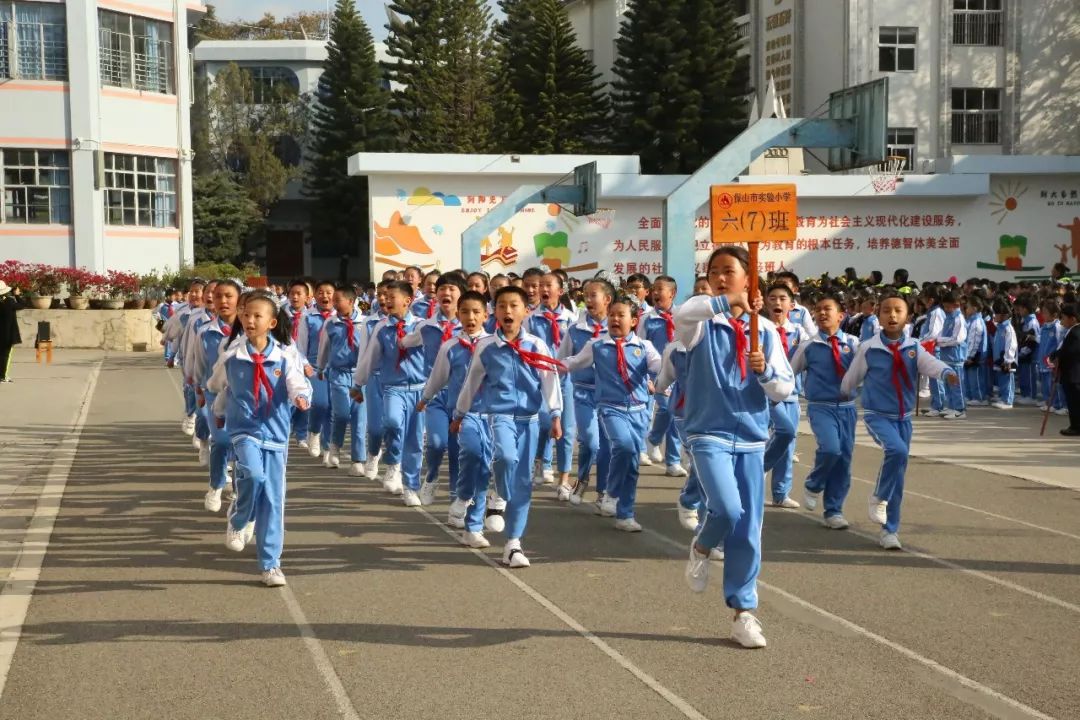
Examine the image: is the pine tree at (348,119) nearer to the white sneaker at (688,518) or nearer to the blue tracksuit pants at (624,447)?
the blue tracksuit pants at (624,447)

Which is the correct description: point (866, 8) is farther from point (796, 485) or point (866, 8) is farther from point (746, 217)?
point (746, 217)

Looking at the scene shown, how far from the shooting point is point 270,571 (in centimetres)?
903

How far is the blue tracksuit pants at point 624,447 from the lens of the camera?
1122 centimetres

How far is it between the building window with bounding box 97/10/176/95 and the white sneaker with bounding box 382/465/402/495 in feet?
114

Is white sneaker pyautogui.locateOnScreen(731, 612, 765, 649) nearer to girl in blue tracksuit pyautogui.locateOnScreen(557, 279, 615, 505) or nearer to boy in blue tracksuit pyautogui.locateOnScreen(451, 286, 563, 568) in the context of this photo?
boy in blue tracksuit pyautogui.locateOnScreen(451, 286, 563, 568)

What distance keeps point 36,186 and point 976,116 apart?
30.7 m

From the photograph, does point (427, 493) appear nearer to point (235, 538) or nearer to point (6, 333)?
point (235, 538)

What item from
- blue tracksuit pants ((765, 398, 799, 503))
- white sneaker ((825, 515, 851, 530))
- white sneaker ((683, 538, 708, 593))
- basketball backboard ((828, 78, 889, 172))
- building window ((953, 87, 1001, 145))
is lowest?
white sneaker ((825, 515, 851, 530))

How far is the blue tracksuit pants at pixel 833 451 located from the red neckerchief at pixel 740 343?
384 cm

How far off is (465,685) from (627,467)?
185 inches

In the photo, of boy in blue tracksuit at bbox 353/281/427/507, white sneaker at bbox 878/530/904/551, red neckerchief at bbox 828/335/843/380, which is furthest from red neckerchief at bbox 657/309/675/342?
white sneaker at bbox 878/530/904/551

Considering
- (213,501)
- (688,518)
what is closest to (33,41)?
(213,501)

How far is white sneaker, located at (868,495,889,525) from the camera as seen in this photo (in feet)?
34.1

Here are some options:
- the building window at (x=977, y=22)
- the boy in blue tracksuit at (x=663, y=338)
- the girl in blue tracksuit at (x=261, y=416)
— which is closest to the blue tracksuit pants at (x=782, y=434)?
the boy in blue tracksuit at (x=663, y=338)
